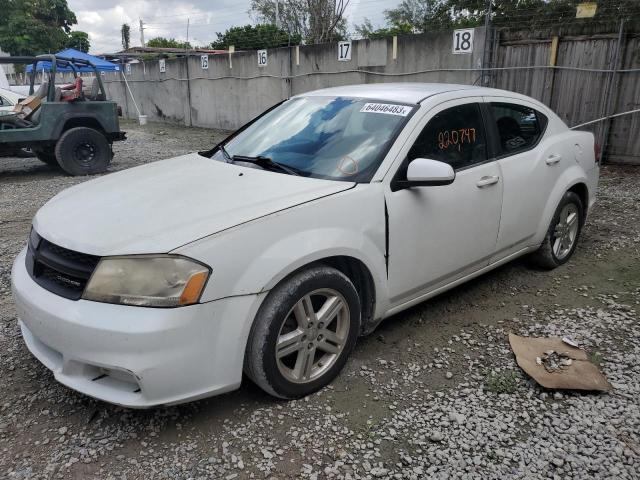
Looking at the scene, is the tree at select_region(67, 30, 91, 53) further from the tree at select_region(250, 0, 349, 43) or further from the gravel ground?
the gravel ground

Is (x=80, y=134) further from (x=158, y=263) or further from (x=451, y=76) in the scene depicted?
(x=158, y=263)

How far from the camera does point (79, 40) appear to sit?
179 ft

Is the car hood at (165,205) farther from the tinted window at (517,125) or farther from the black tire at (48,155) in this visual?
the black tire at (48,155)

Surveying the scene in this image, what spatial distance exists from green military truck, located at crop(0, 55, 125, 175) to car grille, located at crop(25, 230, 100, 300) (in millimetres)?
6799

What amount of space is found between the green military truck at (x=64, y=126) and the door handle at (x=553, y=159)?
7.75 metres

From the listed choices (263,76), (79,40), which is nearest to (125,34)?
(79,40)

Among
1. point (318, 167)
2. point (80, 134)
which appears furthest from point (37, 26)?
point (318, 167)

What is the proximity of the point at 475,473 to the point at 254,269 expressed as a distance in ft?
4.20

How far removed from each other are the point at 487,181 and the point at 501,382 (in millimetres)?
1278

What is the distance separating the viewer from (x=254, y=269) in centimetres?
232

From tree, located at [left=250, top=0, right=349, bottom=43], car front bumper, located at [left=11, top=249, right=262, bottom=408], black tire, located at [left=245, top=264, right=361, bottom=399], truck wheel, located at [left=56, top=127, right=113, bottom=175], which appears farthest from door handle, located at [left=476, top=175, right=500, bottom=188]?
tree, located at [left=250, top=0, right=349, bottom=43]

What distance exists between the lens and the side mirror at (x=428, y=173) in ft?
9.19

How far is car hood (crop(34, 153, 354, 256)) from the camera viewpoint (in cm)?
229

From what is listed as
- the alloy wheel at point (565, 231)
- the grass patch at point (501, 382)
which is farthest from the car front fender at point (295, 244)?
the alloy wheel at point (565, 231)
